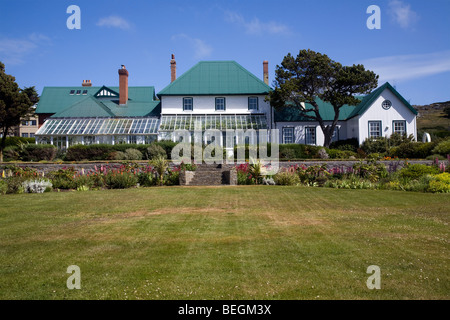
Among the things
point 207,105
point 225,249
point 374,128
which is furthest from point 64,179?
point 374,128

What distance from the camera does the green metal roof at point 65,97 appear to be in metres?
46.4

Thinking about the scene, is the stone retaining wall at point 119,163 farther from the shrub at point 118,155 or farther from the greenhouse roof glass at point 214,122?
the greenhouse roof glass at point 214,122

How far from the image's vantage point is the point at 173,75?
1713 inches

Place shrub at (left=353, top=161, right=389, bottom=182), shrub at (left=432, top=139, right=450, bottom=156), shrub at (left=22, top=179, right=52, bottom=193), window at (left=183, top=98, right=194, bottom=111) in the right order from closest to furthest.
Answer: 1. shrub at (left=22, top=179, right=52, bottom=193)
2. shrub at (left=353, top=161, right=389, bottom=182)
3. shrub at (left=432, top=139, right=450, bottom=156)
4. window at (left=183, top=98, right=194, bottom=111)

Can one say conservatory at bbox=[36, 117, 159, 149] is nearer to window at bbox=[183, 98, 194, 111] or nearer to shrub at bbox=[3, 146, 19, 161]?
window at bbox=[183, 98, 194, 111]

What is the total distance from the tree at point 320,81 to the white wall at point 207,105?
385cm

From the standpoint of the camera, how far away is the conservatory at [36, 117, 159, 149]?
35188 millimetres

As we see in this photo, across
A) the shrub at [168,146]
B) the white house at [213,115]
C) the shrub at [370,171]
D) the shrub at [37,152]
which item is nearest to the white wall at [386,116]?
the white house at [213,115]

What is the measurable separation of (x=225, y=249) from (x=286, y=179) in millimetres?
11810

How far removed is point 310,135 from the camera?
36844mm

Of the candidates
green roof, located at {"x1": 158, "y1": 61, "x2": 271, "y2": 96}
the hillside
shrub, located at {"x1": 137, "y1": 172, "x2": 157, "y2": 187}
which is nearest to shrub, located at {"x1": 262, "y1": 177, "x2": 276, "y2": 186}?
shrub, located at {"x1": 137, "y1": 172, "x2": 157, "y2": 187}

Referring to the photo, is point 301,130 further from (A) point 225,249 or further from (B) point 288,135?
(A) point 225,249

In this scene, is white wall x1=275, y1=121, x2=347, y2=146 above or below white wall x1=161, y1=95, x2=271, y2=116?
below

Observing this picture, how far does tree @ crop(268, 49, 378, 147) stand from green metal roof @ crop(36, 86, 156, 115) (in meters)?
21.1
